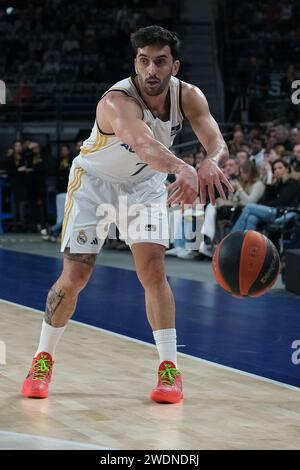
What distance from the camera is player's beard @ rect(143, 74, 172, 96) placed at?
4840 millimetres

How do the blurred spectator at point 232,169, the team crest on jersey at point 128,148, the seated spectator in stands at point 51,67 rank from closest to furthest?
the team crest on jersey at point 128,148 < the blurred spectator at point 232,169 < the seated spectator in stands at point 51,67

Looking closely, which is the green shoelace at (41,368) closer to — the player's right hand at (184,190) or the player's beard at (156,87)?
the player's right hand at (184,190)

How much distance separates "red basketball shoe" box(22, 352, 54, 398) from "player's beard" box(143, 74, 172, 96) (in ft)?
4.63

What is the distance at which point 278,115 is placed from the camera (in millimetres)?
17719

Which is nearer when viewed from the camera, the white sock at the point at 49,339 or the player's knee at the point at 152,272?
the player's knee at the point at 152,272

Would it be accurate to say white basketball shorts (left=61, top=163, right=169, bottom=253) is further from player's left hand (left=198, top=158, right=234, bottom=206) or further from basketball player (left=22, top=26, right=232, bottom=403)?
player's left hand (left=198, top=158, right=234, bottom=206)

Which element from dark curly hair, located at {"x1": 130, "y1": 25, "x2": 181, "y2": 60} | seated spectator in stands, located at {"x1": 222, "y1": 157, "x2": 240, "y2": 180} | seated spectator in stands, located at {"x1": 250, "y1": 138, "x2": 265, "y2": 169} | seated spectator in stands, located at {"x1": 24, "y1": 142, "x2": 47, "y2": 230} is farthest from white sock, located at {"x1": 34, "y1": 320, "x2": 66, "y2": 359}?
seated spectator in stands, located at {"x1": 24, "y1": 142, "x2": 47, "y2": 230}

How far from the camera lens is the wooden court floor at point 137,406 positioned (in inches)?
164

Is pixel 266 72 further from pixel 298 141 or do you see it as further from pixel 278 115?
pixel 298 141

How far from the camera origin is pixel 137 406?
4.83 meters

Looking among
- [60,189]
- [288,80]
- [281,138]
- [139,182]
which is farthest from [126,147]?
[288,80]

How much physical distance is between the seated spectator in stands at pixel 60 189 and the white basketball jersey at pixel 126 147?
990 cm

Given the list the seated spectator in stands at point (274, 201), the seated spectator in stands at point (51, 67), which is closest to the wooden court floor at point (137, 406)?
the seated spectator in stands at point (274, 201)

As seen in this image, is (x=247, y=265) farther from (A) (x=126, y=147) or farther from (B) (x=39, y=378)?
(B) (x=39, y=378)
